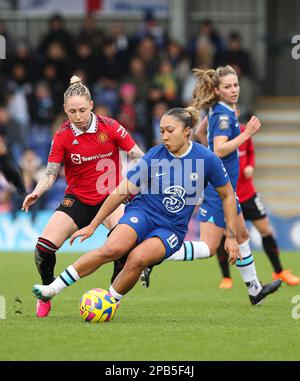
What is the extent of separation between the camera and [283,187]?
21.2 m

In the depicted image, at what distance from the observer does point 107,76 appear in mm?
20500

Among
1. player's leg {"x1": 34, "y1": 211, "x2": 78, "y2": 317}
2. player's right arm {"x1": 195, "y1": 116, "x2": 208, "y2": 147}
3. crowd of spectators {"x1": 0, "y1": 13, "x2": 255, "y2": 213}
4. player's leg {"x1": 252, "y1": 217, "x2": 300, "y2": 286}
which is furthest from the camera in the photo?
crowd of spectators {"x1": 0, "y1": 13, "x2": 255, "y2": 213}

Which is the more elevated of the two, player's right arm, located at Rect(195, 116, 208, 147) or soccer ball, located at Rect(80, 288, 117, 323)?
player's right arm, located at Rect(195, 116, 208, 147)

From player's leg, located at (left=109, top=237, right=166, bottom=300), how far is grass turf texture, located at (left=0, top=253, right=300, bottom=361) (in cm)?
34

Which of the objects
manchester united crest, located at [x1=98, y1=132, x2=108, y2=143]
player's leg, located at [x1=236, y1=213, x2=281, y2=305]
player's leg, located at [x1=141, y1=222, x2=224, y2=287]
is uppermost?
manchester united crest, located at [x1=98, y1=132, x2=108, y2=143]

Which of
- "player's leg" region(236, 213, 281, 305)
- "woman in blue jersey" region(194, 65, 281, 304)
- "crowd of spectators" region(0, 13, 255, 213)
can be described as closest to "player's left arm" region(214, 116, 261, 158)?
"woman in blue jersey" region(194, 65, 281, 304)

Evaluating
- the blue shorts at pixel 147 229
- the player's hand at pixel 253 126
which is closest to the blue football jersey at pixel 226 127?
the player's hand at pixel 253 126

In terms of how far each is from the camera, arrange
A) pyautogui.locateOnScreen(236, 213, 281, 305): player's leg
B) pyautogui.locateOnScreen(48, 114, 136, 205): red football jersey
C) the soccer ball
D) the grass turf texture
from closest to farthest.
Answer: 1. the grass turf texture
2. the soccer ball
3. pyautogui.locateOnScreen(48, 114, 136, 205): red football jersey
4. pyautogui.locateOnScreen(236, 213, 281, 305): player's leg

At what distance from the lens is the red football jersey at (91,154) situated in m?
9.34

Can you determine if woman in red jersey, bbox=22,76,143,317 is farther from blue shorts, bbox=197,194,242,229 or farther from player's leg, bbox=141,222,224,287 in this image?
blue shorts, bbox=197,194,242,229

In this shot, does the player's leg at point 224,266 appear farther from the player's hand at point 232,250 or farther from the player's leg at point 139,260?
the player's leg at point 139,260

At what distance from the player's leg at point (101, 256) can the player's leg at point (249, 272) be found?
178cm

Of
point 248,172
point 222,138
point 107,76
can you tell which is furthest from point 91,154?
point 107,76

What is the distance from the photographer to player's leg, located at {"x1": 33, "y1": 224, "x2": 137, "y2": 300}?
8.41 m
